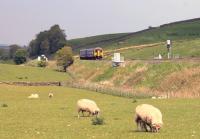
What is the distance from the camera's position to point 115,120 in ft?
122

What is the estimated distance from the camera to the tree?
632 ft

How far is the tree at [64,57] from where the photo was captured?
192 metres

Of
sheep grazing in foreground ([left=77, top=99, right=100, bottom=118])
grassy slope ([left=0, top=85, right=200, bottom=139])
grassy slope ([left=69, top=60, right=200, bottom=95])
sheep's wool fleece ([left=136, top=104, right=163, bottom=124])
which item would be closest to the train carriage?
grassy slope ([left=69, top=60, right=200, bottom=95])

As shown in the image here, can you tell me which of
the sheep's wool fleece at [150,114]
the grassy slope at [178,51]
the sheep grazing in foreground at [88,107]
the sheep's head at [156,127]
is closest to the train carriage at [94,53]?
the grassy slope at [178,51]

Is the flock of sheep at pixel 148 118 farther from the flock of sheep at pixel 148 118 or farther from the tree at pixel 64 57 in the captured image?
the tree at pixel 64 57

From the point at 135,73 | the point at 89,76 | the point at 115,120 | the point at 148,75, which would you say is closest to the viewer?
the point at 115,120

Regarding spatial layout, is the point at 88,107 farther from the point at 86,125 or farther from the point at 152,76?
the point at 152,76

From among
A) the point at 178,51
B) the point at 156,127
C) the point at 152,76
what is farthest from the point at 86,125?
the point at 178,51

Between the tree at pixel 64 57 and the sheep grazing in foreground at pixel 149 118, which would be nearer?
the sheep grazing in foreground at pixel 149 118

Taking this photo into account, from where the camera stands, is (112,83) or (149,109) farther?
(112,83)

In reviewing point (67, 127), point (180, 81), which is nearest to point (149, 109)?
point (67, 127)

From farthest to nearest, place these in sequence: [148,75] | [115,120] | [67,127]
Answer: [148,75] < [115,120] < [67,127]

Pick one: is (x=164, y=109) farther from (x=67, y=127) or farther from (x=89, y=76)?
(x=89, y=76)

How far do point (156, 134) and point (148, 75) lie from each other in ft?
273
